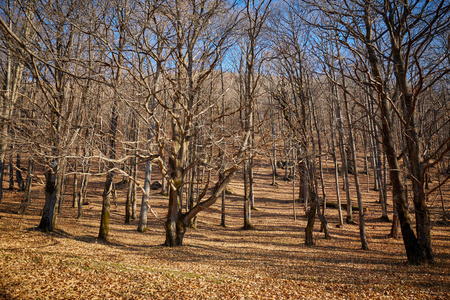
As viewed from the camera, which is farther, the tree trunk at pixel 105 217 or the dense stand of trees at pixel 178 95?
the tree trunk at pixel 105 217

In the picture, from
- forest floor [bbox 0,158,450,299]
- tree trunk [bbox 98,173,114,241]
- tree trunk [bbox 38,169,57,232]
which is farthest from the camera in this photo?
tree trunk [bbox 98,173,114,241]

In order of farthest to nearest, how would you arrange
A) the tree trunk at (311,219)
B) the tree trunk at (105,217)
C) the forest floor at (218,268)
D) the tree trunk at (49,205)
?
1. the tree trunk at (311,219)
2. the tree trunk at (105,217)
3. the tree trunk at (49,205)
4. the forest floor at (218,268)

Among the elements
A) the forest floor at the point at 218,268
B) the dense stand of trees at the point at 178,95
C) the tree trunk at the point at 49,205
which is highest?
the dense stand of trees at the point at 178,95

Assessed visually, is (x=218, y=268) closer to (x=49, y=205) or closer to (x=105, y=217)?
(x=105, y=217)

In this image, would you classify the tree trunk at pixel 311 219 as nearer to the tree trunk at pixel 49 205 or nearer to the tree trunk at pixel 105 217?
the tree trunk at pixel 105 217

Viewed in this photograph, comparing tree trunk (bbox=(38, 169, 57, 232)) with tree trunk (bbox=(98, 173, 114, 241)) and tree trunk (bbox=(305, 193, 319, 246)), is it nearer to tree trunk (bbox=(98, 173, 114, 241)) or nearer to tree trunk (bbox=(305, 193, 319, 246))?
tree trunk (bbox=(98, 173, 114, 241))

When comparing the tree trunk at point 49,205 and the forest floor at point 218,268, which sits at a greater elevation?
the tree trunk at point 49,205

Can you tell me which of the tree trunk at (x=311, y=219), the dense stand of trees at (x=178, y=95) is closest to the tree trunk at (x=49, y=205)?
the dense stand of trees at (x=178, y=95)

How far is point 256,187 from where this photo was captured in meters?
24.1

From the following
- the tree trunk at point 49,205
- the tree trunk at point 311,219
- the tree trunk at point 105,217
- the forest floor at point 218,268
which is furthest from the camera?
the tree trunk at point 311,219

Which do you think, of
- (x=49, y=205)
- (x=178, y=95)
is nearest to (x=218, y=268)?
(x=178, y=95)

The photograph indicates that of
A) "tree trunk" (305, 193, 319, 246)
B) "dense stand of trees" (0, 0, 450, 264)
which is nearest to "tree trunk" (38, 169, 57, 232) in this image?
"dense stand of trees" (0, 0, 450, 264)

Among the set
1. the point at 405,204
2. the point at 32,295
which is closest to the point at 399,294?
the point at 405,204

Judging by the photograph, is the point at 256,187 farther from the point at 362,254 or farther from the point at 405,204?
the point at 405,204
